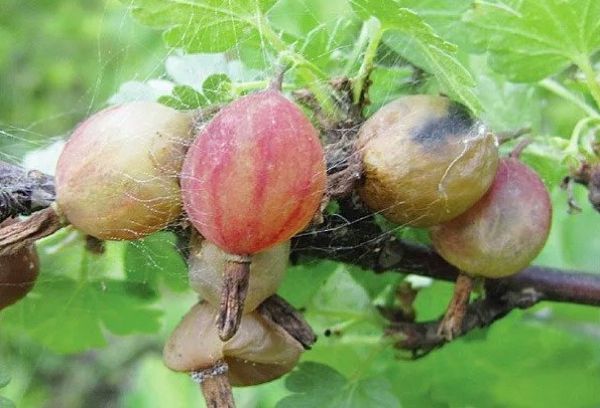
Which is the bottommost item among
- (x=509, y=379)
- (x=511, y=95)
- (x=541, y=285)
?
(x=509, y=379)

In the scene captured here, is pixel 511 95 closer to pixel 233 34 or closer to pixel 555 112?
pixel 233 34

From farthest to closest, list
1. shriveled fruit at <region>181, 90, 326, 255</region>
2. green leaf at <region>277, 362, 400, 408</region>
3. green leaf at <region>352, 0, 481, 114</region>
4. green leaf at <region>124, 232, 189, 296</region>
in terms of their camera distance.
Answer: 1. green leaf at <region>277, 362, 400, 408</region>
2. green leaf at <region>124, 232, 189, 296</region>
3. green leaf at <region>352, 0, 481, 114</region>
4. shriveled fruit at <region>181, 90, 326, 255</region>

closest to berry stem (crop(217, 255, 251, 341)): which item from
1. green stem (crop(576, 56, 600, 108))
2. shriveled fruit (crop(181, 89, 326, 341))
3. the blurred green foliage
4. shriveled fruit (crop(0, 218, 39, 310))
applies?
shriveled fruit (crop(181, 89, 326, 341))

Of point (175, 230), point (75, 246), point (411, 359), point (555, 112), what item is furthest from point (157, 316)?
point (555, 112)

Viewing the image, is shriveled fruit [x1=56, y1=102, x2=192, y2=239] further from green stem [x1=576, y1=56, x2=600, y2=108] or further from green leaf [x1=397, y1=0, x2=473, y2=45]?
green stem [x1=576, y1=56, x2=600, y2=108]

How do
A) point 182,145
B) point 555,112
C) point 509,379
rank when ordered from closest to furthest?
point 182,145 < point 509,379 < point 555,112

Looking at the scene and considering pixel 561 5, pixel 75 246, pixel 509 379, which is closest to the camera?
pixel 561 5
